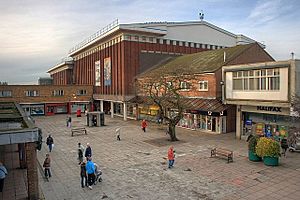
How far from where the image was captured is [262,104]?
20.9 meters

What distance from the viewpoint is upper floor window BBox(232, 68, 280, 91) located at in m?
20.1

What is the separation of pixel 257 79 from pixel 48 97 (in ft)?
128

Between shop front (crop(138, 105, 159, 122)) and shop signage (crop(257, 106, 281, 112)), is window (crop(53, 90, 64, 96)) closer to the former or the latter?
shop front (crop(138, 105, 159, 122))

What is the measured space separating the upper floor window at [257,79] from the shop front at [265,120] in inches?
67.6

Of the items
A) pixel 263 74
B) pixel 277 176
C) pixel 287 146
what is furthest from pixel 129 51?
pixel 277 176

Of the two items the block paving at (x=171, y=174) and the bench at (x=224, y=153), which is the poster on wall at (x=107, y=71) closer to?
the block paving at (x=171, y=174)

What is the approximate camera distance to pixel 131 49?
41.6 metres

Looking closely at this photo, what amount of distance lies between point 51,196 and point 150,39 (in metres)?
34.7

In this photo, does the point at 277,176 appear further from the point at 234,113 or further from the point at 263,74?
the point at 234,113

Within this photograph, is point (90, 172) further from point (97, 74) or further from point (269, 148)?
point (97, 74)

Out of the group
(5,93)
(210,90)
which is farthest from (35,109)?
(210,90)

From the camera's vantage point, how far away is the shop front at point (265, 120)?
2062cm

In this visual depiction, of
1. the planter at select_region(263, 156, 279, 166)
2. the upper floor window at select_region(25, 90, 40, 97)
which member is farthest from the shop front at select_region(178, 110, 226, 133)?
the upper floor window at select_region(25, 90, 40, 97)

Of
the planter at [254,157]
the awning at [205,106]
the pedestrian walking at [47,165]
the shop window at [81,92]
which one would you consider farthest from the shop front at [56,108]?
the planter at [254,157]
